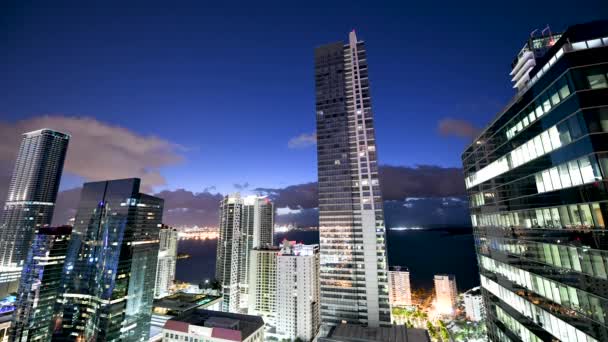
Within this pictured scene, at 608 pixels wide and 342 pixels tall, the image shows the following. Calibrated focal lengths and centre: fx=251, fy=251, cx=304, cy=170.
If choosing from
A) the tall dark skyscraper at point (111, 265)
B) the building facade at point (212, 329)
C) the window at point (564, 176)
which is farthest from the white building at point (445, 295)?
the tall dark skyscraper at point (111, 265)

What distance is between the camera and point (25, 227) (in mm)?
186125

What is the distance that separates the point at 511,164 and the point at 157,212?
100 m

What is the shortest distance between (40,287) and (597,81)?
146 meters

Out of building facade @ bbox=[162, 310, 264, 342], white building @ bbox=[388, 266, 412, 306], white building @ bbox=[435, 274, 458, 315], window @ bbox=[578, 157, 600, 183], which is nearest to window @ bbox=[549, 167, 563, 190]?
window @ bbox=[578, 157, 600, 183]

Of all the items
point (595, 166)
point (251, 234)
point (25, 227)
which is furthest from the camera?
point (25, 227)

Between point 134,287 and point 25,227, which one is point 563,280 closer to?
point 134,287

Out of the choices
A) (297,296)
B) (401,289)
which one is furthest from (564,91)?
(401,289)

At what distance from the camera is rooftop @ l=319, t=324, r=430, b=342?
182 ft

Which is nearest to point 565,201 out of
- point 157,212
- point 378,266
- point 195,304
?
point 378,266

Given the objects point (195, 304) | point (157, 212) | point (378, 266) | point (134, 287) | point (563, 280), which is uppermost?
point (157, 212)

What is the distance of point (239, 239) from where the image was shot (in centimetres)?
16025

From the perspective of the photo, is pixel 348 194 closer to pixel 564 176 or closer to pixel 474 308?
pixel 564 176

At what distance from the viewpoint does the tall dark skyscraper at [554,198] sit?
65.7 feet

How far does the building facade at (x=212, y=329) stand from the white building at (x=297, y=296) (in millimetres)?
44513
